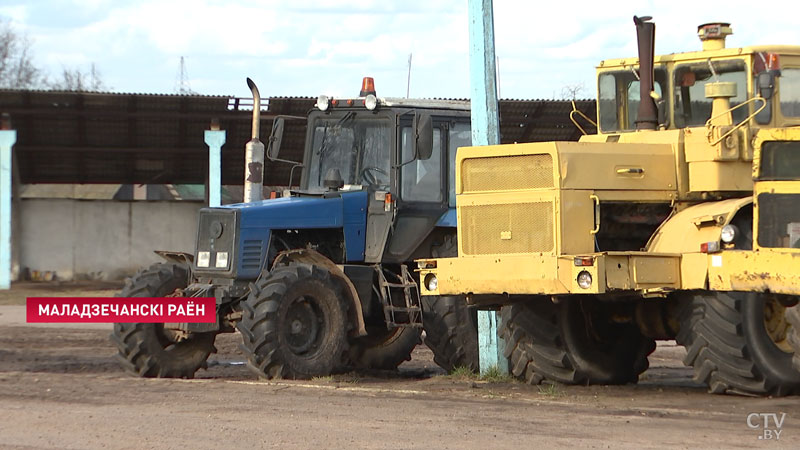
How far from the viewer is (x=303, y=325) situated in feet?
43.0

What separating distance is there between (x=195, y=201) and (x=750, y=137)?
2133cm

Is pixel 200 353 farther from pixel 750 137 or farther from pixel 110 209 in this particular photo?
pixel 110 209

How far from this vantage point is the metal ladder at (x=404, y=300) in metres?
13.9

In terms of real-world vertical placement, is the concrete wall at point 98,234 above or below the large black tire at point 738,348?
above

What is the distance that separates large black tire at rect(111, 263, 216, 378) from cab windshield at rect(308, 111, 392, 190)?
2025 mm

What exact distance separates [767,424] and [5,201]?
22.3 metres

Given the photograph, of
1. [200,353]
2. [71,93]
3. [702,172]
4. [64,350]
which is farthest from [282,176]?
[702,172]

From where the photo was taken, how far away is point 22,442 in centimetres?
837

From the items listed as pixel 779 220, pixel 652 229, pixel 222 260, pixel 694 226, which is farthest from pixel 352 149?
pixel 779 220

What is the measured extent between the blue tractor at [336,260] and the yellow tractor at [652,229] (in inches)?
53.2

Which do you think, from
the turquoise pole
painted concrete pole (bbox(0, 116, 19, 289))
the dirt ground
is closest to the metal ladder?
the dirt ground

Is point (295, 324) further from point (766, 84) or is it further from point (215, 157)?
point (215, 157)

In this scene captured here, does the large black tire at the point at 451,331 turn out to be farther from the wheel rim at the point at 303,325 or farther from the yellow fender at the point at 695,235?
the yellow fender at the point at 695,235

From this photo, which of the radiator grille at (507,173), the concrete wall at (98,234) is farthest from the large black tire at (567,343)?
the concrete wall at (98,234)
